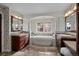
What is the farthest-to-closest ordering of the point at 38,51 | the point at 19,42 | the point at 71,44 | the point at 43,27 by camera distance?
the point at 19,42, the point at 43,27, the point at 38,51, the point at 71,44

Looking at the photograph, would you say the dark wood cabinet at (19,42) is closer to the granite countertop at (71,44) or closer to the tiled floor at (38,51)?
the tiled floor at (38,51)

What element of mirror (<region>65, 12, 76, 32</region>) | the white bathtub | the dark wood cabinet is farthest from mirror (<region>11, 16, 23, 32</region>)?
mirror (<region>65, 12, 76, 32</region>)

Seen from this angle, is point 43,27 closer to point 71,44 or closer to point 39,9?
point 39,9

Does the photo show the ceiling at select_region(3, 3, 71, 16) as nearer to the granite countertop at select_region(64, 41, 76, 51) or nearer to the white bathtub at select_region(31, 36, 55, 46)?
the white bathtub at select_region(31, 36, 55, 46)

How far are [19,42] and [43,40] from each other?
0.55m

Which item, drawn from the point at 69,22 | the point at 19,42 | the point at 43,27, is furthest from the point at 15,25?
the point at 69,22

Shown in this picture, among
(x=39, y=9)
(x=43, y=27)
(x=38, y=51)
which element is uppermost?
(x=39, y=9)

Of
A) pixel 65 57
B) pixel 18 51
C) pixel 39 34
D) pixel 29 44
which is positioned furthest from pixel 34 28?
pixel 65 57

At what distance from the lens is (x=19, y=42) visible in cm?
315

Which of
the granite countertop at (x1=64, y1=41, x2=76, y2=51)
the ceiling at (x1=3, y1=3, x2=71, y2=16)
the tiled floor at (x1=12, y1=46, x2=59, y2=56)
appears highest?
the ceiling at (x1=3, y1=3, x2=71, y2=16)

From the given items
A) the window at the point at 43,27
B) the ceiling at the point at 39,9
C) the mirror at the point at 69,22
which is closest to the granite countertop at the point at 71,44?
the mirror at the point at 69,22

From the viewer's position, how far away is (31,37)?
3.01 meters

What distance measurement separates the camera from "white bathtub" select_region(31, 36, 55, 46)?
117 inches

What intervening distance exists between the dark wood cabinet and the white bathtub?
5.9 inches
